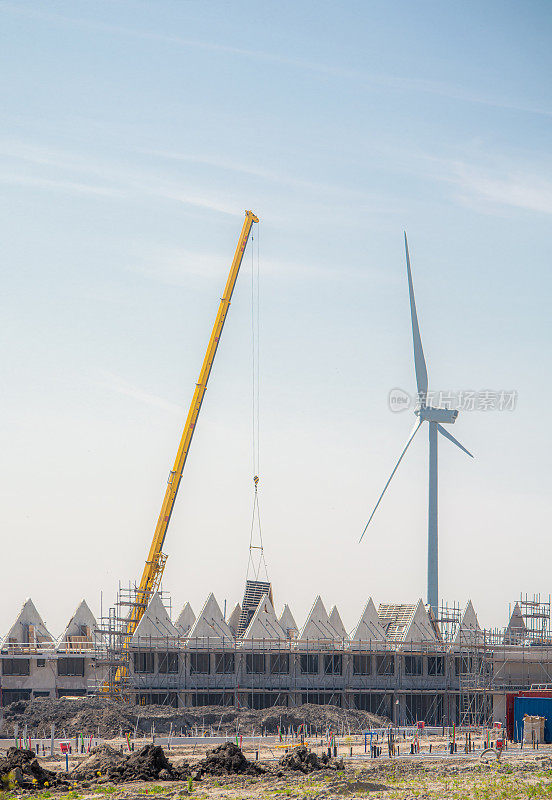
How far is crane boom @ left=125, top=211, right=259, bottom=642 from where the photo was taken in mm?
118625

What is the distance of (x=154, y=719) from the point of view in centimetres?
9256

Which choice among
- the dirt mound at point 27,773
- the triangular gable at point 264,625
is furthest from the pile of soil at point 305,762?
the triangular gable at point 264,625

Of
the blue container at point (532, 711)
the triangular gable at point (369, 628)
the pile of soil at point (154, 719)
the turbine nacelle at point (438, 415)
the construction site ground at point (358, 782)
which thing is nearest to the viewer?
the construction site ground at point (358, 782)

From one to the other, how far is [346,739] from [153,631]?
83.8 feet

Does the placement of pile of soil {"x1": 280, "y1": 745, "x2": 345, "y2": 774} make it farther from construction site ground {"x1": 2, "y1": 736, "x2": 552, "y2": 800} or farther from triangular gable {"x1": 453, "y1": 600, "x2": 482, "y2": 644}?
triangular gable {"x1": 453, "y1": 600, "x2": 482, "y2": 644}

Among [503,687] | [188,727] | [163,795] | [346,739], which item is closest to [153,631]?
[188,727]

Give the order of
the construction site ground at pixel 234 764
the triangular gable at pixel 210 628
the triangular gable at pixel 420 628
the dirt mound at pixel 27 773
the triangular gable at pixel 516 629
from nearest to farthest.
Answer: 1. the construction site ground at pixel 234 764
2. the dirt mound at pixel 27 773
3. the triangular gable at pixel 210 628
4. the triangular gable at pixel 420 628
5. the triangular gable at pixel 516 629

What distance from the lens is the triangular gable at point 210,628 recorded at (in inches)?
4373

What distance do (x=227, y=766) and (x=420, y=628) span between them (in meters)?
60.7

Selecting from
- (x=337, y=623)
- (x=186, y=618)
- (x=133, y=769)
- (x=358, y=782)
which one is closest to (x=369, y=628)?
(x=337, y=623)

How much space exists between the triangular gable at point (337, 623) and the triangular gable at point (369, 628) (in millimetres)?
1651

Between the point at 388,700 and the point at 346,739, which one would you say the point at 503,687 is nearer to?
the point at 388,700

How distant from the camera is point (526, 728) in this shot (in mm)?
79688

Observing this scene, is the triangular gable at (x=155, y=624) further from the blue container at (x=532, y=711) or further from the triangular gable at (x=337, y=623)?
the blue container at (x=532, y=711)
